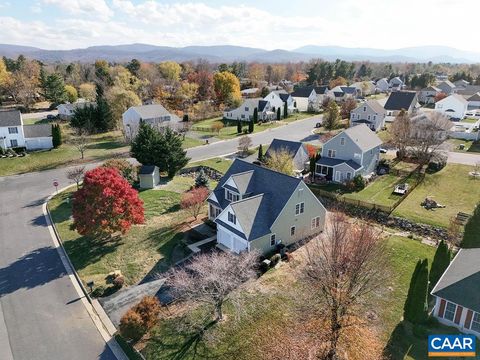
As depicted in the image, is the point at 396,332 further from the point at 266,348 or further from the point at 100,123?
the point at 100,123

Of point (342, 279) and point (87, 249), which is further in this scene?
point (87, 249)

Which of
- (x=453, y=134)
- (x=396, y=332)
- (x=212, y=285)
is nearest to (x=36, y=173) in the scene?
(x=212, y=285)

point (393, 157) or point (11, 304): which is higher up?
point (393, 157)

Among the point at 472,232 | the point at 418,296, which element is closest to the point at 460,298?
the point at 418,296

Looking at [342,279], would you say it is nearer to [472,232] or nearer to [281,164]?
[472,232]

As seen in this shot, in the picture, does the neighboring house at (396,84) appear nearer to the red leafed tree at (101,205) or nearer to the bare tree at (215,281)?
the red leafed tree at (101,205)

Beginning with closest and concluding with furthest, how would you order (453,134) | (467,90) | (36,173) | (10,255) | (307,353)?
(307,353)
(10,255)
(36,173)
(453,134)
(467,90)

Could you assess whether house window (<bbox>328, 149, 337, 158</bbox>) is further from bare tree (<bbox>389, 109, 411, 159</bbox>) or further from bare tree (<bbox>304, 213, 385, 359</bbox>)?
bare tree (<bbox>304, 213, 385, 359</bbox>)
